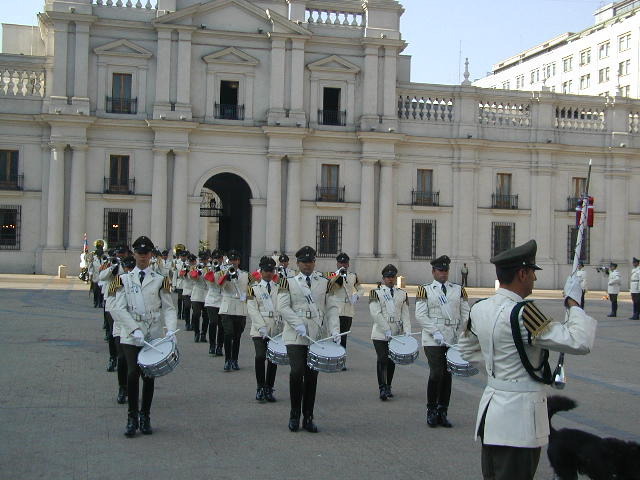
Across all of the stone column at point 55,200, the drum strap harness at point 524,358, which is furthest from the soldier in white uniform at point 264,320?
the stone column at point 55,200

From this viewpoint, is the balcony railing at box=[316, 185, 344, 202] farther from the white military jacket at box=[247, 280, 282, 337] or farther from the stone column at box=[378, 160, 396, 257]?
the white military jacket at box=[247, 280, 282, 337]

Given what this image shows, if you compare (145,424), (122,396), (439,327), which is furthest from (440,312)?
(122,396)

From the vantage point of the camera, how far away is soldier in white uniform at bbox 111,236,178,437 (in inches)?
348

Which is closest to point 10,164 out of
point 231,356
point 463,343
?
point 231,356

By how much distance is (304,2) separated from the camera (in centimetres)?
4147

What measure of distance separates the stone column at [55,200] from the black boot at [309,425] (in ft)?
106

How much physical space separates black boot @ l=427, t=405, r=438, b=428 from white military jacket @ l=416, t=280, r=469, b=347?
2.51 feet

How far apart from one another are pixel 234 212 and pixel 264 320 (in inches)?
1393

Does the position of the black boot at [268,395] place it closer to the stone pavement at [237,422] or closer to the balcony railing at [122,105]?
the stone pavement at [237,422]

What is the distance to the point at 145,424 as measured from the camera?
8828mm

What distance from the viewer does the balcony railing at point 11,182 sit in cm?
3928

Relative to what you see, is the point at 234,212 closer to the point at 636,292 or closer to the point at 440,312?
the point at 636,292

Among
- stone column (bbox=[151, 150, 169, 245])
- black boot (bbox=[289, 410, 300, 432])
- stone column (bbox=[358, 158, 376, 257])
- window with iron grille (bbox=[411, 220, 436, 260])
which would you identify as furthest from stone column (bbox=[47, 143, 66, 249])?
black boot (bbox=[289, 410, 300, 432])

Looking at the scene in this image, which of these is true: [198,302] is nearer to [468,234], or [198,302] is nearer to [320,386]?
[320,386]
